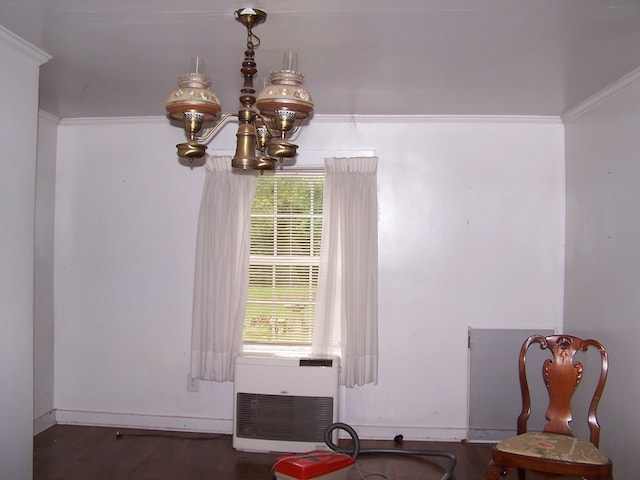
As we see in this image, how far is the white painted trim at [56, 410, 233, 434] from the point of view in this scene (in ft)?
14.2

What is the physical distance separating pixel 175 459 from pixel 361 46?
2.92 m

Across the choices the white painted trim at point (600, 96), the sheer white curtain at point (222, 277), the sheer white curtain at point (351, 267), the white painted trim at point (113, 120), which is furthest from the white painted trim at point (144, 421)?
the white painted trim at point (600, 96)

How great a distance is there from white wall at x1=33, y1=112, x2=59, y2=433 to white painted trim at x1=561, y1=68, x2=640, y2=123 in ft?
12.8

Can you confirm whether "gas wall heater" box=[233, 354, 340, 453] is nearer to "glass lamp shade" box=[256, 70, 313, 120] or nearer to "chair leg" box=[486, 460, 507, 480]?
"chair leg" box=[486, 460, 507, 480]

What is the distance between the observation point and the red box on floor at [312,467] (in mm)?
2676

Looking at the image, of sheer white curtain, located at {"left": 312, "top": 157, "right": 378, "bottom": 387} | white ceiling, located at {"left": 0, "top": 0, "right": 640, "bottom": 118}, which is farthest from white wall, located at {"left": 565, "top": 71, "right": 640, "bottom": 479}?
sheer white curtain, located at {"left": 312, "top": 157, "right": 378, "bottom": 387}

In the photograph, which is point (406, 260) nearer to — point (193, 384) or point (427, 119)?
point (427, 119)

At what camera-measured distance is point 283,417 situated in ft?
12.9

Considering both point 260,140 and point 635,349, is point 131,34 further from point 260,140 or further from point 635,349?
point 635,349

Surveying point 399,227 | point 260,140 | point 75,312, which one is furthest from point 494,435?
point 75,312

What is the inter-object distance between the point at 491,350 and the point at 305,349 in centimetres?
142

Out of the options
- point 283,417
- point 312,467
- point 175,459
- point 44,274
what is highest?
point 44,274

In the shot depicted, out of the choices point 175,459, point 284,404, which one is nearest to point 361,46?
point 284,404

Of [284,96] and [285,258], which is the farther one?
[285,258]
